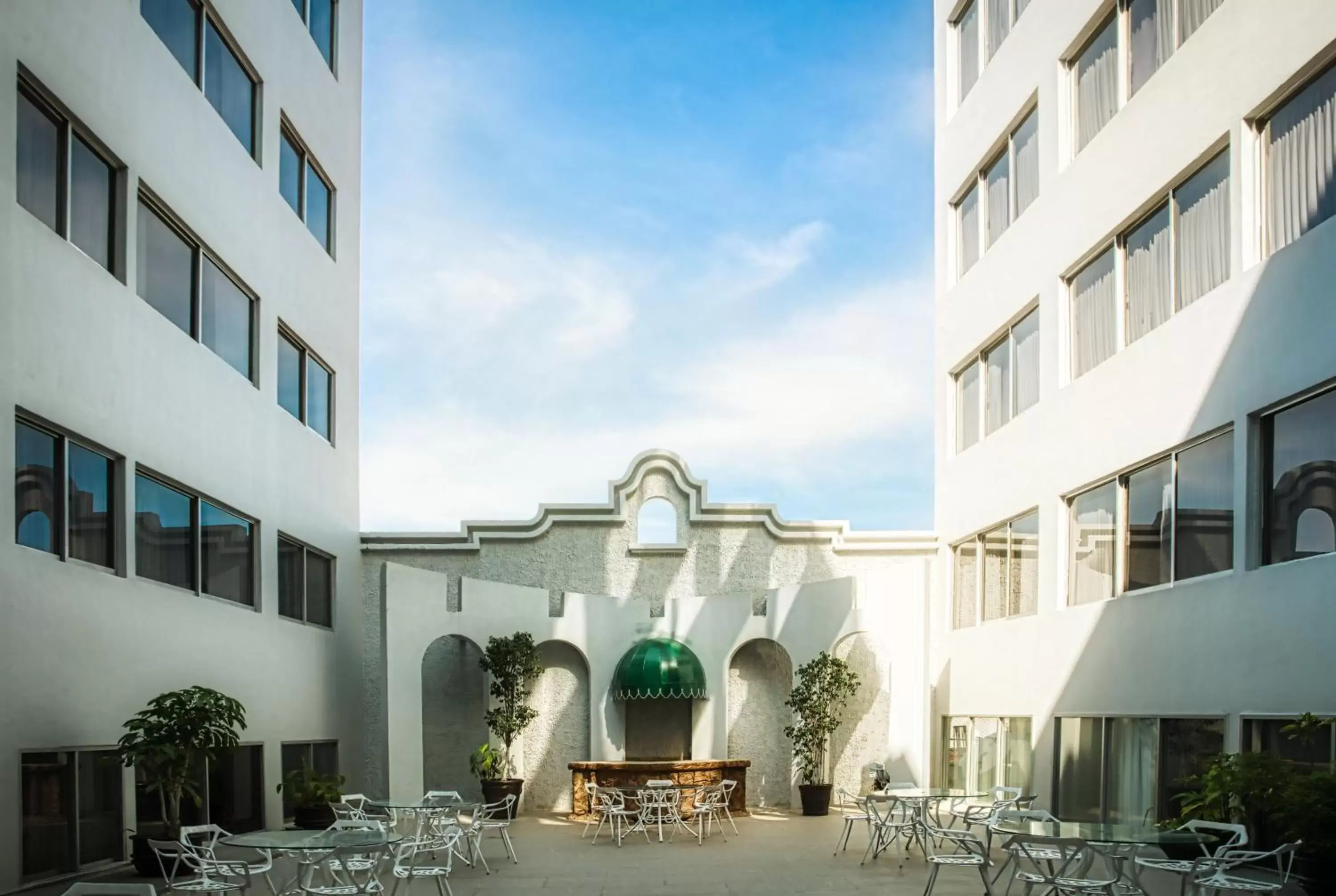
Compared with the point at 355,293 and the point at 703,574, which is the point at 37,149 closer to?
the point at 355,293

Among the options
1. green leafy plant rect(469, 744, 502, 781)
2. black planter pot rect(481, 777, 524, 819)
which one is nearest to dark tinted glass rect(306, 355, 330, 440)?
green leafy plant rect(469, 744, 502, 781)

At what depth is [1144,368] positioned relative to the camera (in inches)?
547

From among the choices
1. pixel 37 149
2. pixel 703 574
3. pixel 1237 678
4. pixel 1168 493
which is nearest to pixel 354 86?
pixel 703 574

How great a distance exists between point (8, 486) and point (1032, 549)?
12.4 meters

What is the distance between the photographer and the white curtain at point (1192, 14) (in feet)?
41.0

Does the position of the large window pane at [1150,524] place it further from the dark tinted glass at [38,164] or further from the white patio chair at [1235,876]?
the dark tinted glass at [38,164]

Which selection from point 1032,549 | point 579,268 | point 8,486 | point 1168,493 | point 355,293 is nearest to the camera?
point 8,486

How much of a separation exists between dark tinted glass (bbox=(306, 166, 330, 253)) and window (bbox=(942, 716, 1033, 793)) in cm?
1253

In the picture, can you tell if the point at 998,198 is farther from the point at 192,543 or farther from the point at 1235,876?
the point at 192,543

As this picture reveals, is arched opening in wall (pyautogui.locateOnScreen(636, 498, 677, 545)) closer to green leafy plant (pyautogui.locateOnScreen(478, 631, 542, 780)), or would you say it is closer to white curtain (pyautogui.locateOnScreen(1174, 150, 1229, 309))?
green leafy plant (pyautogui.locateOnScreen(478, 631, 542, 780))

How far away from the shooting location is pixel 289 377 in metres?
18.7

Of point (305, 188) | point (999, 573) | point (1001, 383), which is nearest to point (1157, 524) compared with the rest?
point (999, 573)

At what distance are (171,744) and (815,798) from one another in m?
11.1

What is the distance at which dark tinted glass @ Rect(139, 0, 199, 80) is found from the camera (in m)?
13.4
